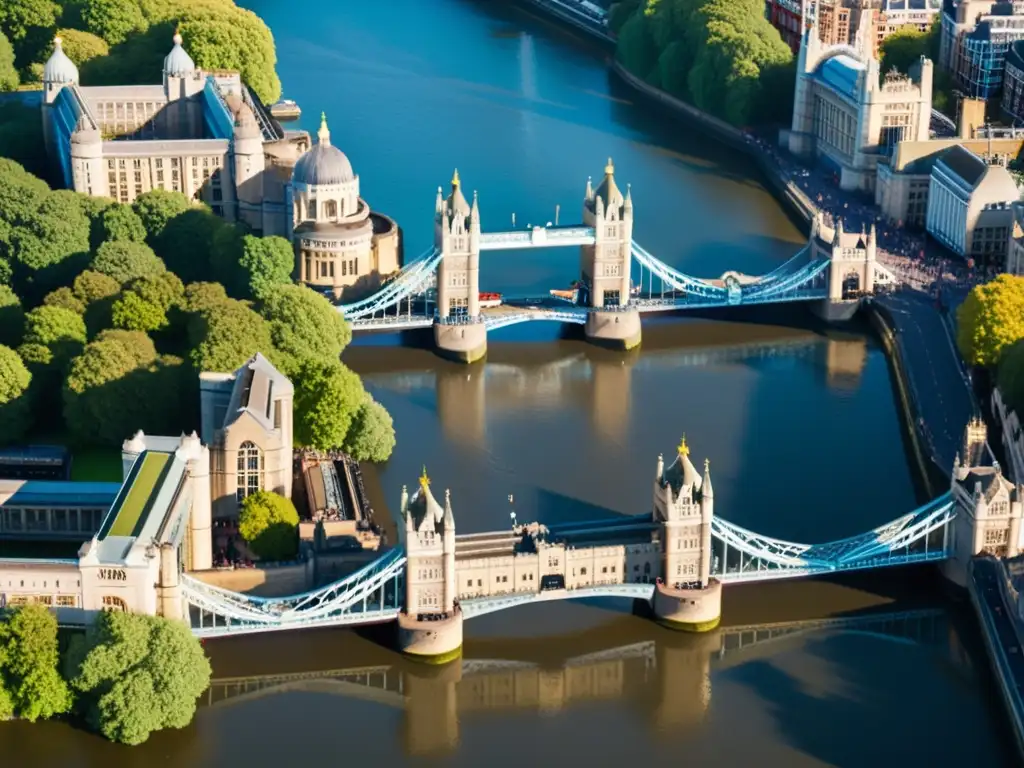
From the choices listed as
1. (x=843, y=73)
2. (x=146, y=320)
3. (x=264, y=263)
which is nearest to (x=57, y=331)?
(x=146, y=320)

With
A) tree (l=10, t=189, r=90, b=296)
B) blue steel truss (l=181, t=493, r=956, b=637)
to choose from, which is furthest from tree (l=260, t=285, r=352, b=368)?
blue steel truss (l=181, t=493, r=956, b=637)

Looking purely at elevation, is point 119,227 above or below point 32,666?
above

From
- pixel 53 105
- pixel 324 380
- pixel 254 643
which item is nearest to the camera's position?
pixel 254 643

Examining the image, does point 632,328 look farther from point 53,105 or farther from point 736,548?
point 53,105

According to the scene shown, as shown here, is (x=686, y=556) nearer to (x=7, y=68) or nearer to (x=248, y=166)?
(x=248, y=166)

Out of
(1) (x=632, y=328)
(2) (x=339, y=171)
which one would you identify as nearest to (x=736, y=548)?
(1) (x=632, y=328)

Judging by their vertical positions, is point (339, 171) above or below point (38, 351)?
above

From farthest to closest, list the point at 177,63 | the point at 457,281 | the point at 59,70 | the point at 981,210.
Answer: the point at 177,63
the point at 59,70
the point at 981,210
the point at 457,281
